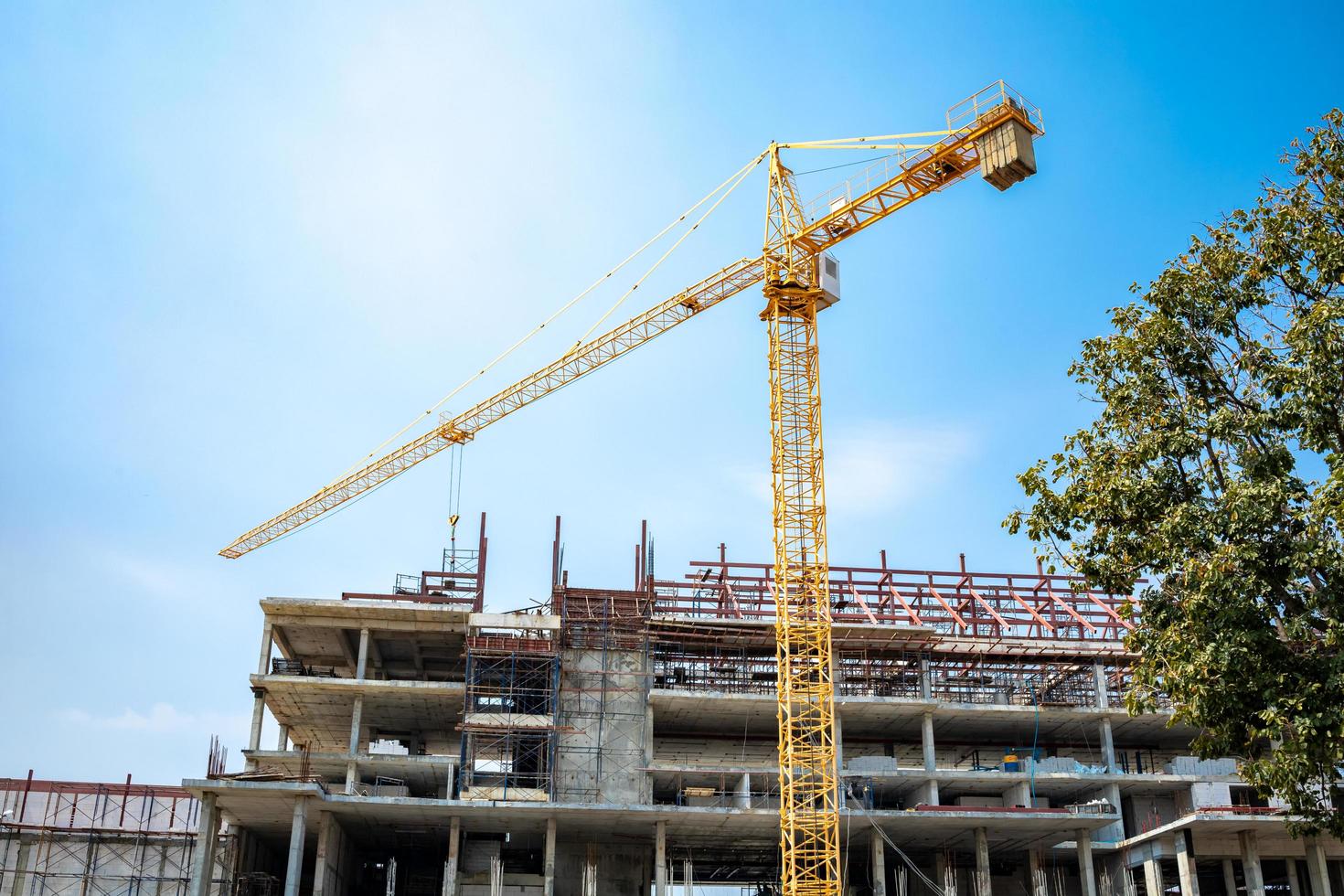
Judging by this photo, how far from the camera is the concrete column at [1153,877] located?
5653 centimetres

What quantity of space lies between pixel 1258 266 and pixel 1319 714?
9.35 meters

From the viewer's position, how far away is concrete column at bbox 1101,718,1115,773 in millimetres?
58688

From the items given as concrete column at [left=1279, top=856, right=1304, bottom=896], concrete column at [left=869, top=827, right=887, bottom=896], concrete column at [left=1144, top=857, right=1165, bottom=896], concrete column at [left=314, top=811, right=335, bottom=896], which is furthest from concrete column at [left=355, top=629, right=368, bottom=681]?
concrete column at [left=1279, top=856, right=1304, bottom=896]

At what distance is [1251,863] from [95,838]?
51.5 m

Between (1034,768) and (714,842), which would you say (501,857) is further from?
(1034,768)

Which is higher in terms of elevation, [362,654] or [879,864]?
[362,654]

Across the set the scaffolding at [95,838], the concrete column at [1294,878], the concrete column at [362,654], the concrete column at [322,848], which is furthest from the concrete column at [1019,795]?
the scaffolding at [95,838]

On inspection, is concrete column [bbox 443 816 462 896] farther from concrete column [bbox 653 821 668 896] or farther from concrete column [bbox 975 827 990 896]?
concrete column [bbox 975 827 990 896]

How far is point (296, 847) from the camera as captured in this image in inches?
1918

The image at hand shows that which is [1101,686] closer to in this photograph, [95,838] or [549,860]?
[549,860]

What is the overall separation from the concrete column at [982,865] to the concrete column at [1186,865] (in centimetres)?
816

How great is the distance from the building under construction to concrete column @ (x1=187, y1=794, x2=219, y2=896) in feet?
0.43

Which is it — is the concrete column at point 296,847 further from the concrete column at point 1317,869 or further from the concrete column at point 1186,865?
the concrete column at point 1317,869

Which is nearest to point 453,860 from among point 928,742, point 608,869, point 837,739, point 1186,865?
point 608,869
